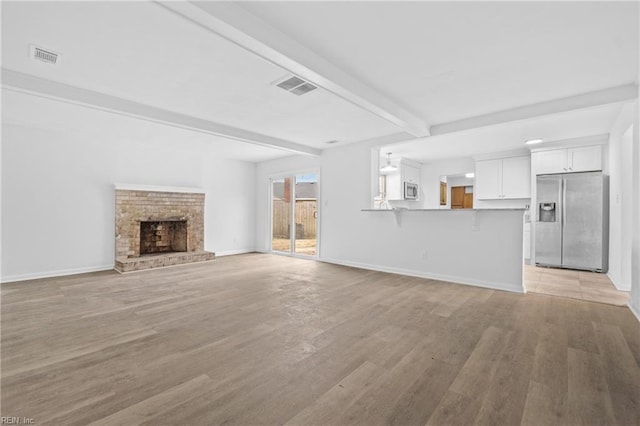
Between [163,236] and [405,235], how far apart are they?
5.20 meters

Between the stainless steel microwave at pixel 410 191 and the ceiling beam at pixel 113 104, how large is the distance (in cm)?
370

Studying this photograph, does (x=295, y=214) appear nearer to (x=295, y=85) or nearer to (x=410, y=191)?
(x=410, y=191)

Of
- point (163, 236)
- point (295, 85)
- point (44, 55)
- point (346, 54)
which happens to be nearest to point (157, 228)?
point (163, 236)

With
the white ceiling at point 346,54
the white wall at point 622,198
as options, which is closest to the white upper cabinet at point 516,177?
the white wall at point 622,198

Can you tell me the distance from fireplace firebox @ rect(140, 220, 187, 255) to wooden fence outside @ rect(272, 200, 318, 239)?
2.18 metres

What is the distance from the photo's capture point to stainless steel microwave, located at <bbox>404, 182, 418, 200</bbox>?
23.8ft

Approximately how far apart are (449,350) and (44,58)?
14.0ft

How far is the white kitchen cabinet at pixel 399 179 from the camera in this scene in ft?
23.7

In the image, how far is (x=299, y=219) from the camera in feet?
23.6

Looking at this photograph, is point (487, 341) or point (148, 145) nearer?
point (487, 341)

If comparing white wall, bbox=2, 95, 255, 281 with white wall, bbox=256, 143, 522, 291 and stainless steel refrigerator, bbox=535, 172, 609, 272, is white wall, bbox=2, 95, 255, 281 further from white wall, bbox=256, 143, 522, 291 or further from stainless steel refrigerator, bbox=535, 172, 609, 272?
stainless steel refrigerator, bbox=535, 172, 609, 272

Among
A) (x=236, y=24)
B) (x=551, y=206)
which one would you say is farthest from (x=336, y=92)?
(x=551, y=206)

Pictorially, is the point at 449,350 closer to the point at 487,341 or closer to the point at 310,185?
the point at 487,341

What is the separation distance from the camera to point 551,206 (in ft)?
18.6
